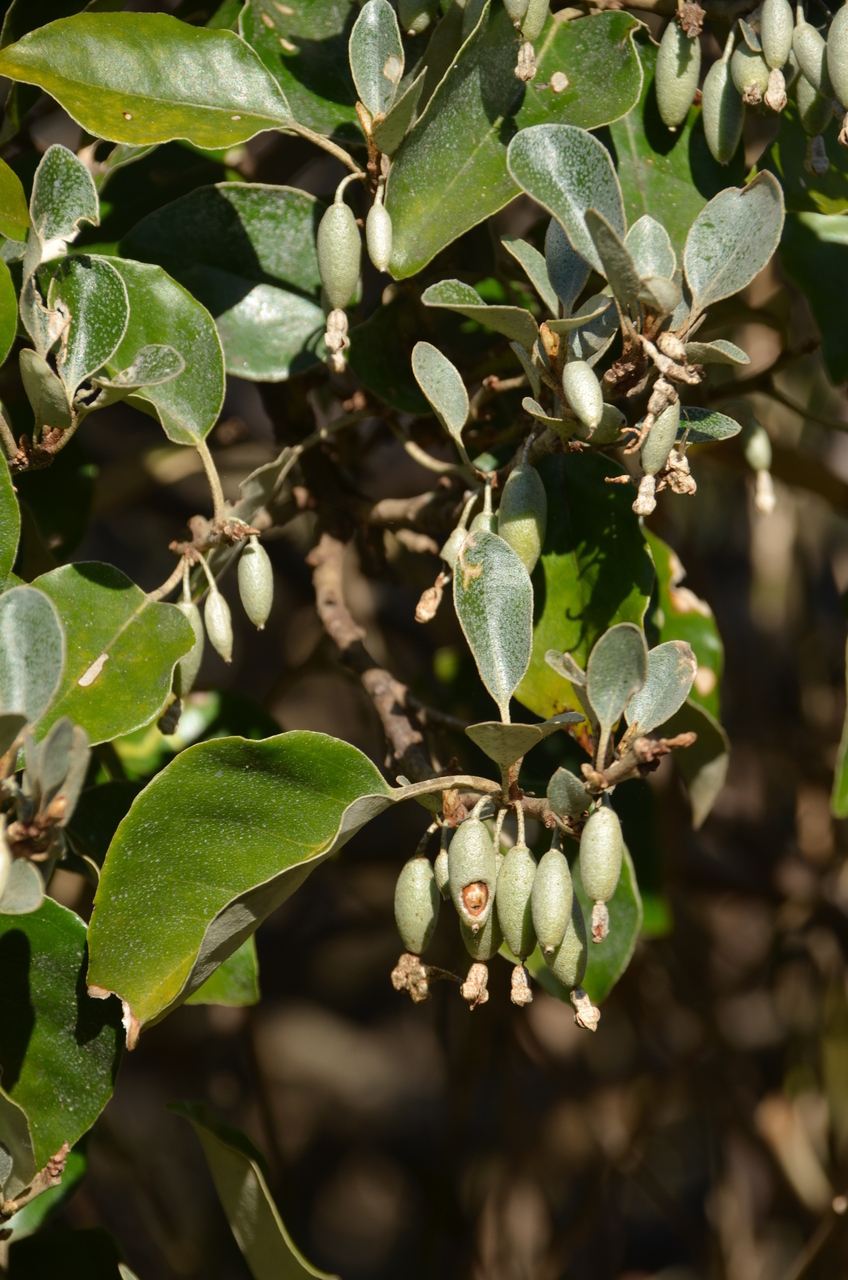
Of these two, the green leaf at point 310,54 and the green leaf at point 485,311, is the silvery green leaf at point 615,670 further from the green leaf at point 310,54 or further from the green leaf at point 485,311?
the green leaf at point 310,54

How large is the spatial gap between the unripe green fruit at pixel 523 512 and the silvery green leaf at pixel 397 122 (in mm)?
157

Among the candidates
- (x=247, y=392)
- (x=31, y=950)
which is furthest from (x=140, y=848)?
(x=247, y=392)

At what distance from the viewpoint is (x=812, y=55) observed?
0.49 m

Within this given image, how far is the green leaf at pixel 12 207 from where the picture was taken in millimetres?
492

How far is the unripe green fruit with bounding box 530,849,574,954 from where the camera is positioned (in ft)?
1.32

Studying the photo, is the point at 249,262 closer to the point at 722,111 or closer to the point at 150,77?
the point at 150,77

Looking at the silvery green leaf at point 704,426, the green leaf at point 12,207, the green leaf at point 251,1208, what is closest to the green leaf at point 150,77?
the green leaf at point 12,207

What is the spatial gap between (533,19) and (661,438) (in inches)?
7.8

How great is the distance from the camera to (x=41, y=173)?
1.54ft

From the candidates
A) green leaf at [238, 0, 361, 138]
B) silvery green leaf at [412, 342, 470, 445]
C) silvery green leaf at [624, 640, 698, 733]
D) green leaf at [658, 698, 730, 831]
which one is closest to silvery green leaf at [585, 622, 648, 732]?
silvery green leaf at [624, 640, 698, 733]

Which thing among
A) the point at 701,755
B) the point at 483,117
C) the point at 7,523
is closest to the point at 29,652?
the point at 7,523

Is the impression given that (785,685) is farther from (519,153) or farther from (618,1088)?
(519,153)

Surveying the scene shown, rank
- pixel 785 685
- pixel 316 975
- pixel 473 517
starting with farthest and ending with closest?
pixel 316 975 → pixel 785 685 → pixel 473 517

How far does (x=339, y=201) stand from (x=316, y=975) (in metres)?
1.35
